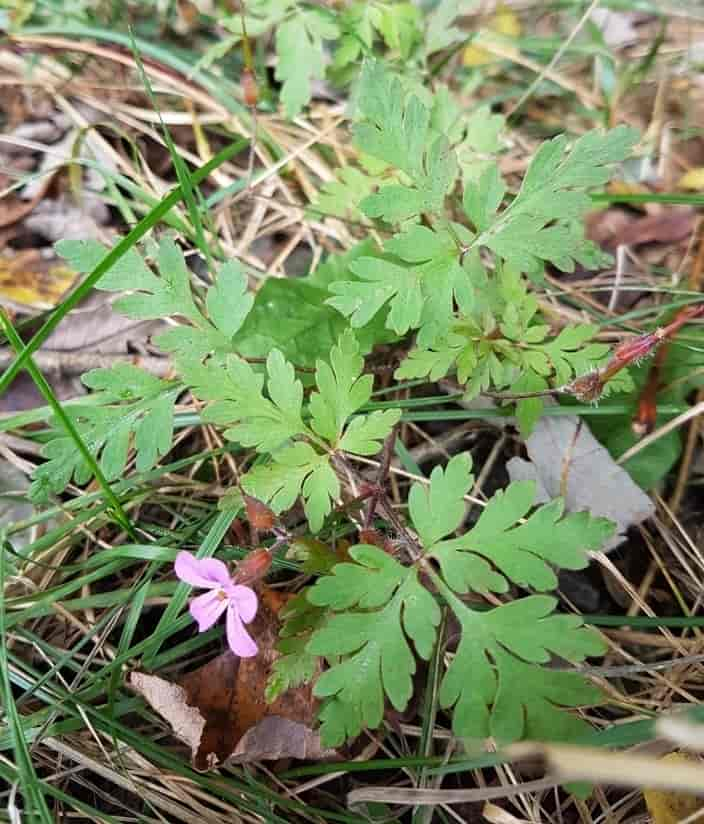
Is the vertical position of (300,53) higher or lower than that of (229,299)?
higher

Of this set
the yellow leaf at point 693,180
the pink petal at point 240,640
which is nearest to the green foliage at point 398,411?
the pink petal at point 240,640

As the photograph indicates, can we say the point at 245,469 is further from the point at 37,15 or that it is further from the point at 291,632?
the point at 37,15

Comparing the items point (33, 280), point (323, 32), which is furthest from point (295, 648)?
point (323, 32)

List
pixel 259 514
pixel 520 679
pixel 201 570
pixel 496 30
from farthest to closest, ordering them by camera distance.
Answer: pixel 496 30 → pixel 259 514 → pixel 201 570 → pixel 520 679

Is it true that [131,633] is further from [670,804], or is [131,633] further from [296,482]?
[670,804]

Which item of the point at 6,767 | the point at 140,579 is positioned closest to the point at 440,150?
the point at 140,579

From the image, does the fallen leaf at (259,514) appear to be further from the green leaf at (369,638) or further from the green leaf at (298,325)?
the green leaf at (298,325)

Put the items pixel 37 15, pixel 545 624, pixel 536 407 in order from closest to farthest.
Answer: pixel 545 624, pixel 536 407, pixel 37 15
